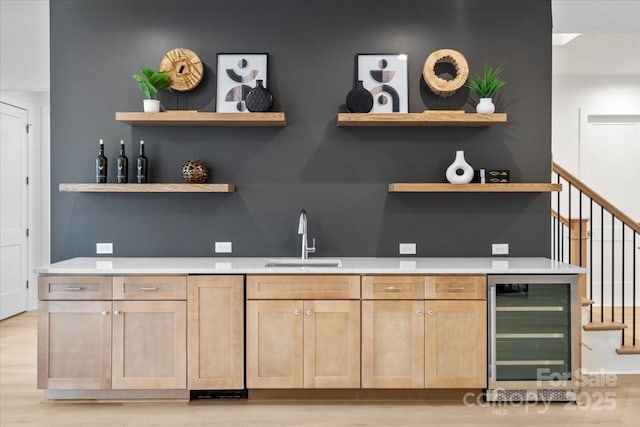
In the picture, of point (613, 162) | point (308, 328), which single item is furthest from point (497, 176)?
point (613, 162)

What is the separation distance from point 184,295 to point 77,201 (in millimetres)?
1283

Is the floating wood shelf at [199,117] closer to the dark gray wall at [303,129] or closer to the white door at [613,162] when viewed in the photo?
the dark gray wall at [303,129]

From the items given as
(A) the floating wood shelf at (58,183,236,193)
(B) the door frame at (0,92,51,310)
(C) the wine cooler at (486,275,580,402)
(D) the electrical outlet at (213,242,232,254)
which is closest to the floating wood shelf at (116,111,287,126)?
(A) the floating wood shelf at (58,183,236,193)

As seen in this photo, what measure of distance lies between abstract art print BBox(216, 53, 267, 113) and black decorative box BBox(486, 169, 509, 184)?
168 centimetres

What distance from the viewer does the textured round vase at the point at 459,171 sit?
3.81 metres

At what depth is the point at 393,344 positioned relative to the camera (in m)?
3.38

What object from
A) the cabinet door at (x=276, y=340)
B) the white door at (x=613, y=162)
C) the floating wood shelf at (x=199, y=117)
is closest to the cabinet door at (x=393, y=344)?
the cabinet door at (x=276, y=340)

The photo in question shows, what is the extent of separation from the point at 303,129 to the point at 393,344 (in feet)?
5.31

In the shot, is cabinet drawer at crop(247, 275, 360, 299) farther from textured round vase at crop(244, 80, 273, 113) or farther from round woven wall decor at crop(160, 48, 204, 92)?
round woven wall decor at crop(160, 48, 204, 92)

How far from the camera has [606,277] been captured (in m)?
6.64

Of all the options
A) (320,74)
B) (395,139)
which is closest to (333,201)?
(395,139)

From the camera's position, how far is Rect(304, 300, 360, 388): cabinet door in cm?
337

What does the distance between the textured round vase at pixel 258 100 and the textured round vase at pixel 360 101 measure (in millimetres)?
547

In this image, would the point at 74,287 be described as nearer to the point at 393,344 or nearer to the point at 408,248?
the point at 393,344
